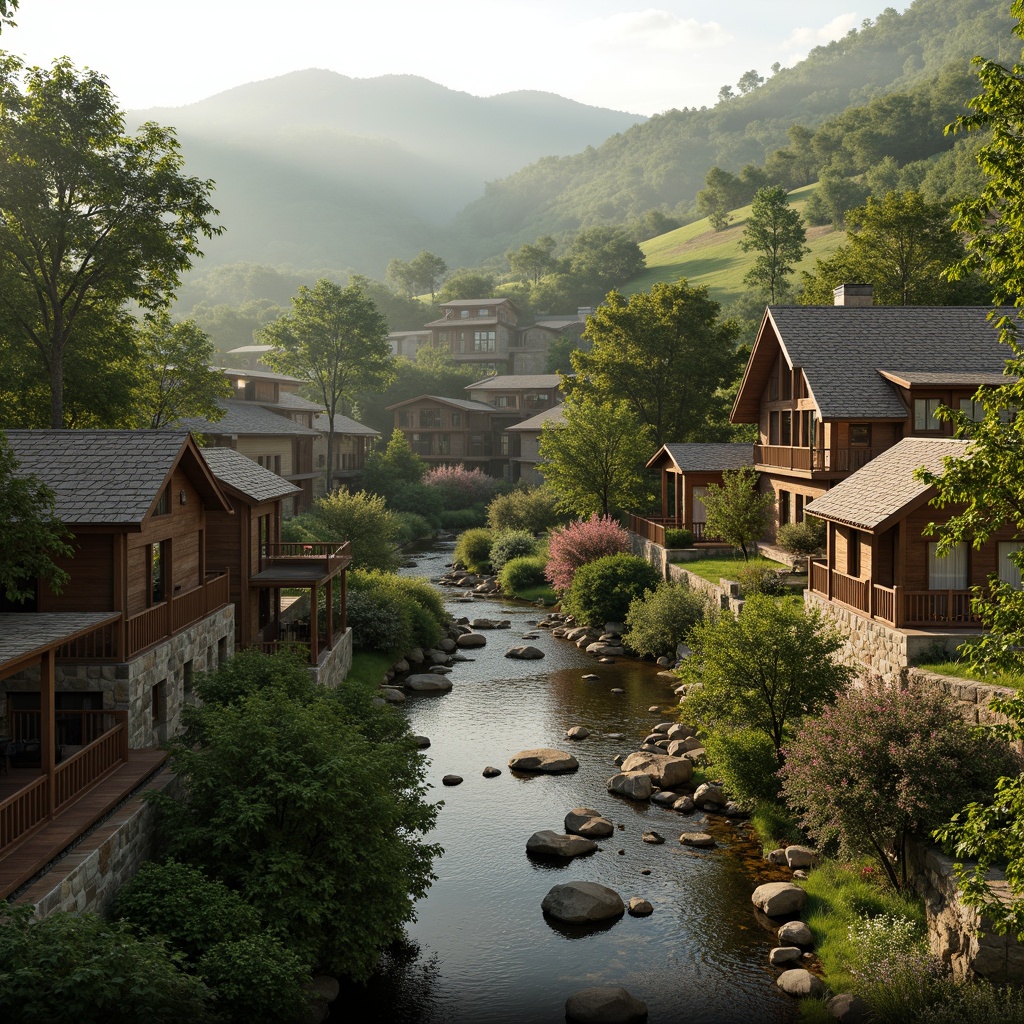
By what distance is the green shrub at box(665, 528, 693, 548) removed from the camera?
4462cm

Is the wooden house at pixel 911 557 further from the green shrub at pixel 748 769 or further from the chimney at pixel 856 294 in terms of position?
the chimney at pixel 856 294

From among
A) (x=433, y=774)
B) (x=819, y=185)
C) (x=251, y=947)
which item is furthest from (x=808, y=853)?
(x=819, y=185)

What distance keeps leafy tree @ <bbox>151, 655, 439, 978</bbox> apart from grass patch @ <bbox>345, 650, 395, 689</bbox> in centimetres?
1588

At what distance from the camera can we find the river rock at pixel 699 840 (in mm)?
21062

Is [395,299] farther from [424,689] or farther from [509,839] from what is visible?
[509,839]

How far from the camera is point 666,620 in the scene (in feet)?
122

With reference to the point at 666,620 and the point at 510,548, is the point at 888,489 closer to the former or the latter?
the point at 666,620

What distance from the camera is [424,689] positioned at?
3391 cm

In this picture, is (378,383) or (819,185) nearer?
(378,383)

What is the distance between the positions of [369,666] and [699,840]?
16.5m

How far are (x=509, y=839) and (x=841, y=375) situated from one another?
2530cm

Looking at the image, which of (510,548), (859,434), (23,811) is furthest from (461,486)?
(23,811)

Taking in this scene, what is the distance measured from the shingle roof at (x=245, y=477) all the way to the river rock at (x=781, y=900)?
17.6 meters

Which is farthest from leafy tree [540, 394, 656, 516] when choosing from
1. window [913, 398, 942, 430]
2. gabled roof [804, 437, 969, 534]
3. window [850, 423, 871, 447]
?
gabled roof [804, 437, 969, 534]
